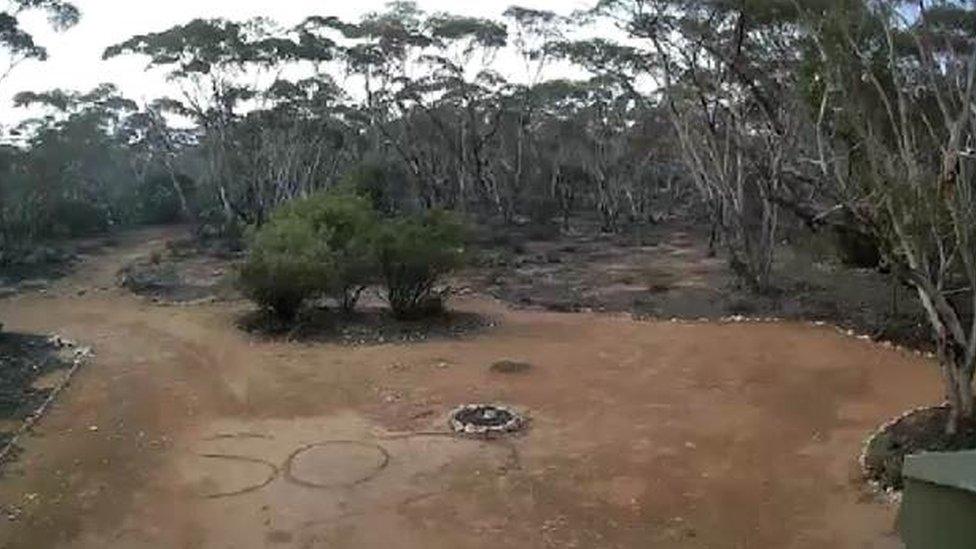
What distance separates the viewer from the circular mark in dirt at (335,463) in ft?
33.7

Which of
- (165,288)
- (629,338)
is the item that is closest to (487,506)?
(629,338)

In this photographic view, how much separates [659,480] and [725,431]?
6.98 feet

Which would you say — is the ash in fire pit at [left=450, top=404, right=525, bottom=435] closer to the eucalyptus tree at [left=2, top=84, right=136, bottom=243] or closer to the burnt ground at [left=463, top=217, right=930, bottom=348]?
the burnt ground at [left=463, top=217, right=930, bottom=348]

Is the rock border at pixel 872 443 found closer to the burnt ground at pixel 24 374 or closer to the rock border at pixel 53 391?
the rock border at pixel 53 391

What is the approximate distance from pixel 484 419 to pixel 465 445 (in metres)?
1.00

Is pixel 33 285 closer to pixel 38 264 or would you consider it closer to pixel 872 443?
pixel 38 264

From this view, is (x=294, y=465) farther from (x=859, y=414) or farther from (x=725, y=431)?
(x=859, y=414)

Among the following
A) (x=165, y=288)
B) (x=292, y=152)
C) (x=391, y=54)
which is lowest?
(x=165, y=288)

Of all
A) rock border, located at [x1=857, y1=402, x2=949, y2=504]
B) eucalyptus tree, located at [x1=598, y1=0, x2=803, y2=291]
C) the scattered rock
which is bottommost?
the scattered rock

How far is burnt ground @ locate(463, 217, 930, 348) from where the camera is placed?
19922mm

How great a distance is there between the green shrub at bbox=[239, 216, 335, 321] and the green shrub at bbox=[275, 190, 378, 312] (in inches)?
9.9

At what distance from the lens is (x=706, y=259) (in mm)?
30828

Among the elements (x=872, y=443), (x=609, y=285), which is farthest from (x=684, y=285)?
(x=872, y=443)

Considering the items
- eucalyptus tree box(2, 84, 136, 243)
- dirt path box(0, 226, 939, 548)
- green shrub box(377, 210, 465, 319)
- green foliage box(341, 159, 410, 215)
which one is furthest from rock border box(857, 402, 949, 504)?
eucalyptus tree box(2, 84, 136, 243)
